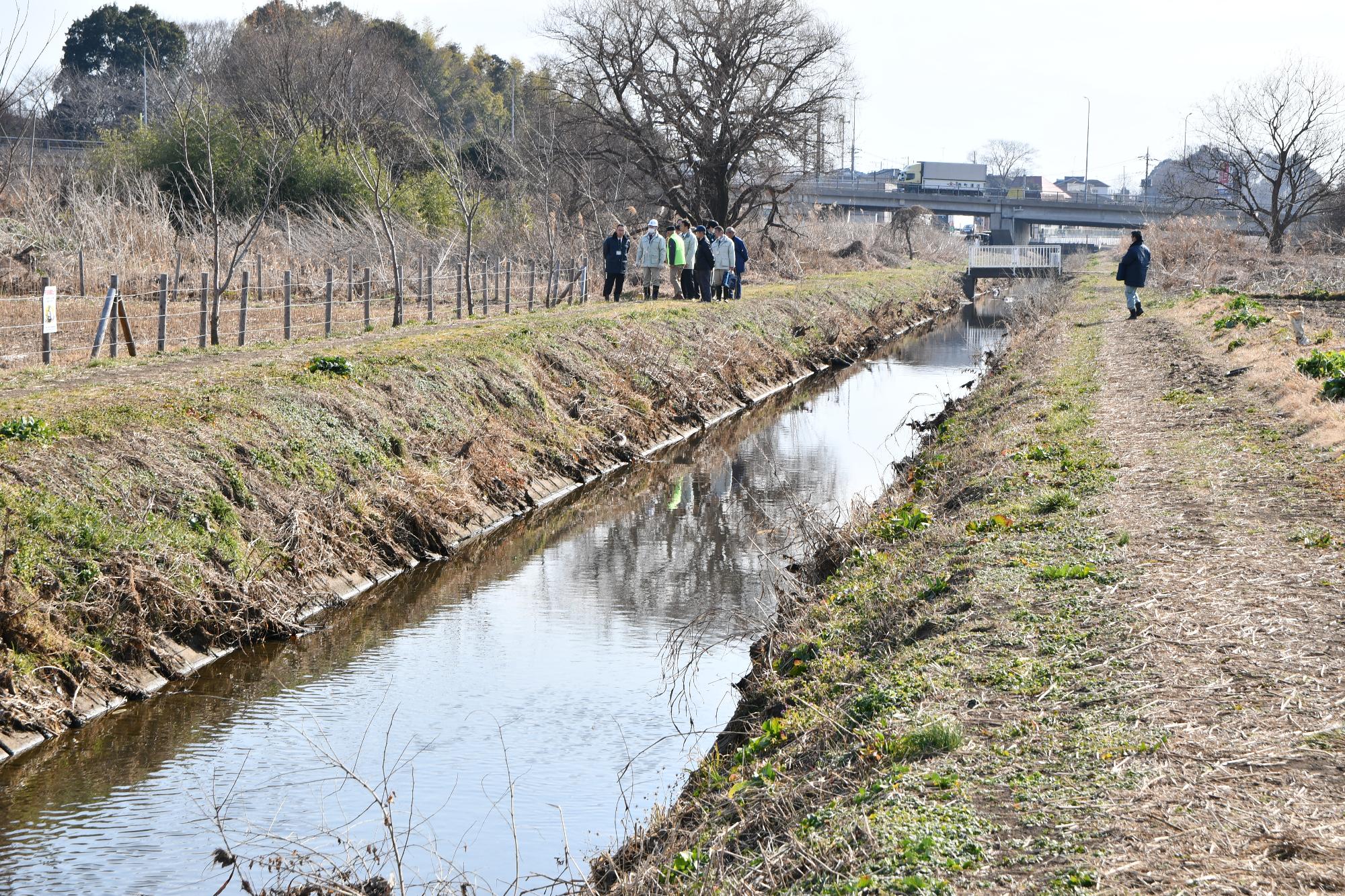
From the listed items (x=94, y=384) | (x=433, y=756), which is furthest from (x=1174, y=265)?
(x=433, y=756)

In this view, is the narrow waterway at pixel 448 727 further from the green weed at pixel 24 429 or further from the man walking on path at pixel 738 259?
the man walking on path at pixel 738 259

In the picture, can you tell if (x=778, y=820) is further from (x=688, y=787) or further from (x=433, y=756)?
(x=433, y=756)

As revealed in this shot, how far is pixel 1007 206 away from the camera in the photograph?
98.4 meters

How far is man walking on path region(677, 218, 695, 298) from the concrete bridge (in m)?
55.8

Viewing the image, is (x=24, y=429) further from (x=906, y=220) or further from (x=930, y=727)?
(x=906, y=220)

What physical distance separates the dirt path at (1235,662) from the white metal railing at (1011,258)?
46.9 metres

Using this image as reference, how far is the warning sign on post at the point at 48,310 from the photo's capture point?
16422 millimetres

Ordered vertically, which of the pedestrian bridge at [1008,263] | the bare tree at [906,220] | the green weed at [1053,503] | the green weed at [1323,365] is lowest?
the green weed at [1053,503]

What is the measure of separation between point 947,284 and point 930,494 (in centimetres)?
4751

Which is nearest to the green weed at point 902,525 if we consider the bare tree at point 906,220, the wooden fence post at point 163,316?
the wooden fence post at point 163,316

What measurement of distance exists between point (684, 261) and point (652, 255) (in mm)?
825

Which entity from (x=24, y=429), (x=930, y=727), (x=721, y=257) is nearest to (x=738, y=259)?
(x=721, y=257)

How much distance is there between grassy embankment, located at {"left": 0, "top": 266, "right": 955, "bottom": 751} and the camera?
9742mm

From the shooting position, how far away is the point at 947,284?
59.8 m
